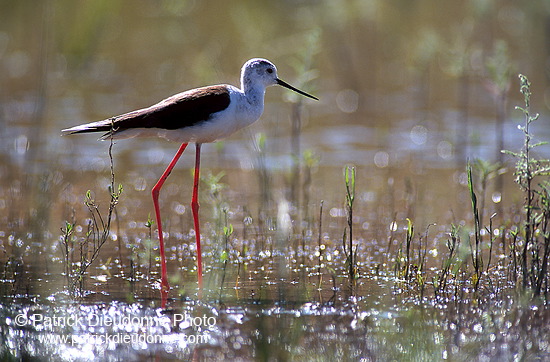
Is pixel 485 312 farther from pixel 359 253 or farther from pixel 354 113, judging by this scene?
pixel 354 113

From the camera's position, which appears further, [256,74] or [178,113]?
[256,74]

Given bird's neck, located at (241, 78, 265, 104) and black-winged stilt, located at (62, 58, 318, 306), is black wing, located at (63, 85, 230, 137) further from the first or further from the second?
bird's neck, located at (241, 78, 265, 104)

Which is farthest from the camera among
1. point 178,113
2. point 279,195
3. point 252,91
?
point 252,91

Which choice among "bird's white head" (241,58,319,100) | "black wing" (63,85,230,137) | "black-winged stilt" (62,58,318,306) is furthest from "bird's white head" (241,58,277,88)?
"black wing" (63,85,230,137)

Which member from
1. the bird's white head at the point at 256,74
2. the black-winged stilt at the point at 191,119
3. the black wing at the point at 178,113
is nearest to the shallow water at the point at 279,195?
the black-winged stilt at the point at 191,119

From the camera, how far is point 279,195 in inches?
209

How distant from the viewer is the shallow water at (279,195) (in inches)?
163

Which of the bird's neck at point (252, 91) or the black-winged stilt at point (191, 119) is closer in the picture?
the black-winged stilt at point (191, 119)

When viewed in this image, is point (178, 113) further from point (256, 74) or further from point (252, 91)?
point (256, 74)

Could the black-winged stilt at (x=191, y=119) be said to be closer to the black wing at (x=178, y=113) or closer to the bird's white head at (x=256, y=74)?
the black wing at (x=178, y=113)

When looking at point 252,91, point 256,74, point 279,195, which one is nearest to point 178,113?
point 252,91

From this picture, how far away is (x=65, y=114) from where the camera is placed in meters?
10.2

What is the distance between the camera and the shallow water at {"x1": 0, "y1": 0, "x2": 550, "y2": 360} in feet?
13.6

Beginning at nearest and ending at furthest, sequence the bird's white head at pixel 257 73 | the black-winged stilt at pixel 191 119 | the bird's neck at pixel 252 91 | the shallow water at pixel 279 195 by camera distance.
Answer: the shallow water at pixel 279 195 < the black-winged stilt at pixel 191 119 < the bird's neck at pixel 252 91 < the bird's white head at pixel 257 73
